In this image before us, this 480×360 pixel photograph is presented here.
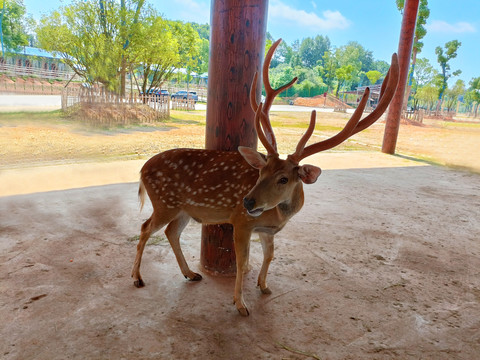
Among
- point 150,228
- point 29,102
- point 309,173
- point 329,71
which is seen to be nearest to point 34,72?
point 29,102

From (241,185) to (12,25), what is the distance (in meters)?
7.85

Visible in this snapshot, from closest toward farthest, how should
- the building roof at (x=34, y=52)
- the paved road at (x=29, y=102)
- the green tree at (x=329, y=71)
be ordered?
the paved road at (x=29, y=102) → the building roof at (x=34, y=52) → the green tree at (x=329, y=71)

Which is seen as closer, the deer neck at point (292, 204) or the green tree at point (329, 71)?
the deer neck at point (292, 204)

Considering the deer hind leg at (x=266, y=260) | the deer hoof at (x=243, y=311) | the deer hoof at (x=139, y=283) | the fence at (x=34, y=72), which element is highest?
the fence at (x=34, y=72)

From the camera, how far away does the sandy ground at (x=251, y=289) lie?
1729 millimetres

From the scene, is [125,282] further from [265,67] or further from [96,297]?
[265,67]

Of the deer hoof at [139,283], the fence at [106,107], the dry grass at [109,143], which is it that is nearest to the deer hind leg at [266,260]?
the deer hoof at [139,283]

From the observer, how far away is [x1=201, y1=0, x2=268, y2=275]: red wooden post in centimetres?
216

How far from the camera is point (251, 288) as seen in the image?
7.61 ft

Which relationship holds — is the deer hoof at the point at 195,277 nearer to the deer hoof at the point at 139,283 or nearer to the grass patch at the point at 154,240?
the deer hoof at the point at 139,283

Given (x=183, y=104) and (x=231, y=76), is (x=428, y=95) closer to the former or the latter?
(x=183, y=104)

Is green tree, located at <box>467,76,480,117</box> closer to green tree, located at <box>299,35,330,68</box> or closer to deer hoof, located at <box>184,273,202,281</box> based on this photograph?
deer hoof, located at <box>184,273,202,281</box>

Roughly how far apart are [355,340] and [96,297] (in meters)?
1.55

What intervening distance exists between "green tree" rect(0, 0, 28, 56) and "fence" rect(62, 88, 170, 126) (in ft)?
4.31
